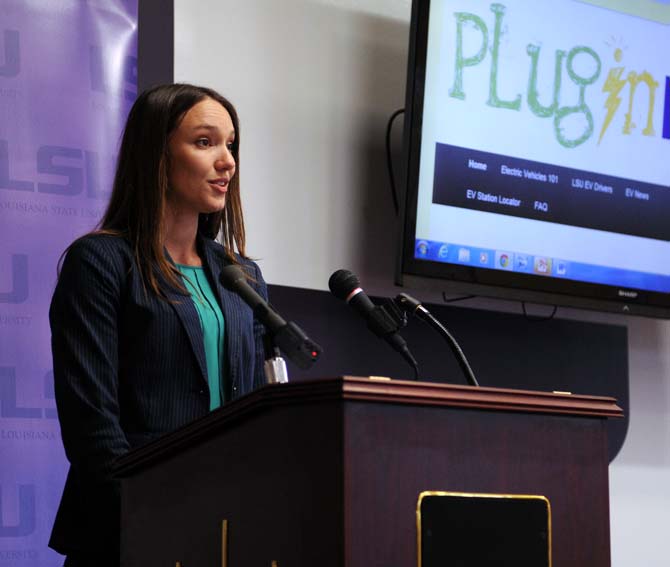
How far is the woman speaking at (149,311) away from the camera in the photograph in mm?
1949

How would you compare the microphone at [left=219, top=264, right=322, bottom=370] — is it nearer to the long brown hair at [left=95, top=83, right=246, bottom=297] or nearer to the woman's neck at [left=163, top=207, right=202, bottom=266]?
the long brown hair at [left=95, top=83, right=246, bottom=297]

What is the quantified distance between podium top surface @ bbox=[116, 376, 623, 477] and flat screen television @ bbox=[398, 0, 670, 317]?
1568 millimetres

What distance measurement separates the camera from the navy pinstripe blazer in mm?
1930

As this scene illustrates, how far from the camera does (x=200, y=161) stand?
2309 millimetres

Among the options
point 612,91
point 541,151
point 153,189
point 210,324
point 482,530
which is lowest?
point 482,530

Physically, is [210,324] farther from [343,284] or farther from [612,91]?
[612,91]

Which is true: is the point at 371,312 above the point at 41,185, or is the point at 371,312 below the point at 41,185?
below

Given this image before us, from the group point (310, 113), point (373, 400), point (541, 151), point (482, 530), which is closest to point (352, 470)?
point (373, 400)

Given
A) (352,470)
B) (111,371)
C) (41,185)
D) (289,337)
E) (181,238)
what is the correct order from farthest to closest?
1. (41,185)
2. (181,238)
3. (111,371)
4. (289,337)
5. (352,470)

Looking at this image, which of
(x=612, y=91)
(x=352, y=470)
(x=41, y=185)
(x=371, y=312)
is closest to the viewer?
(x=352, y=470)

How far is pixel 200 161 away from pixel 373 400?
3.31 ft

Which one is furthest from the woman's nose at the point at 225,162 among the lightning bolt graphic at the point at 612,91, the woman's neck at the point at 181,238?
the lightning bolt graphic at the point at 612,91

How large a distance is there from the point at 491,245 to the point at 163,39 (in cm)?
104

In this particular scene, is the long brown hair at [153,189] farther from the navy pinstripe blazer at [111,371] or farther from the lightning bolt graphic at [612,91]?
the lightning bolt graphic at [612,91]
